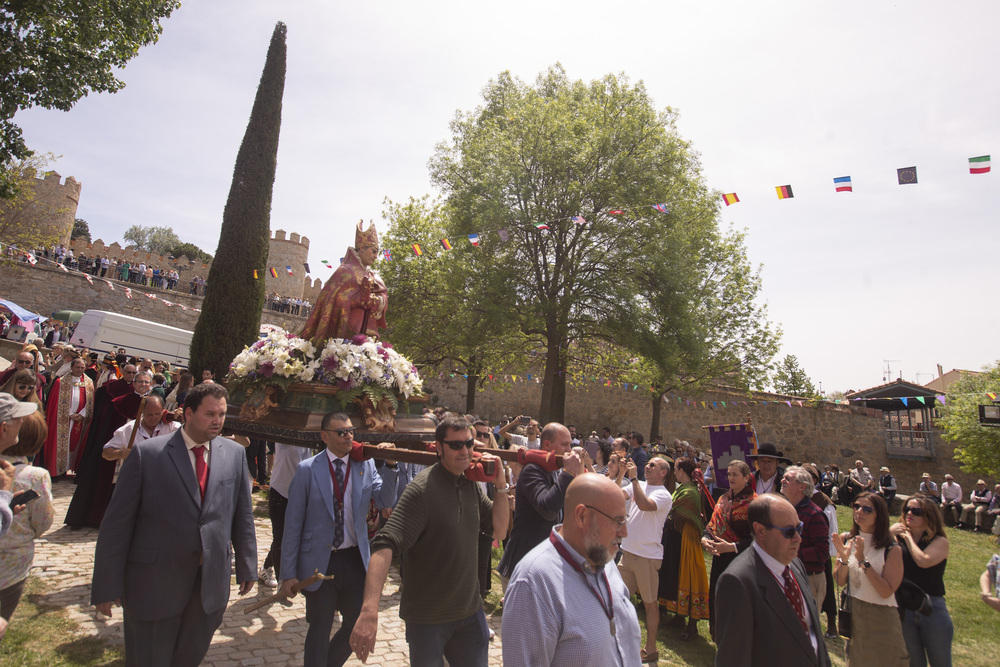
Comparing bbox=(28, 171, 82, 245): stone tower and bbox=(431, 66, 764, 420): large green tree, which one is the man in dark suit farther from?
bbox=(28, 171, 82, 245): stone tower

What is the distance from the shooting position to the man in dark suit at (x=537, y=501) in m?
3.87

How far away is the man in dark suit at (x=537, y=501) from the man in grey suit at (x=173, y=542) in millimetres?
1808

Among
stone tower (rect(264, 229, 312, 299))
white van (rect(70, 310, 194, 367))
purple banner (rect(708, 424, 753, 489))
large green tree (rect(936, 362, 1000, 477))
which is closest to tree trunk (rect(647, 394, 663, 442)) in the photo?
large green tree (rect(936, 362, 1000, 477))

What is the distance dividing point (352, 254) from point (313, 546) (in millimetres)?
3613

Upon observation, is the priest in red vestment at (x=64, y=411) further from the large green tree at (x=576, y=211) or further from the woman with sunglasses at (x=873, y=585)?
the large green tree at (x=576, y=211)

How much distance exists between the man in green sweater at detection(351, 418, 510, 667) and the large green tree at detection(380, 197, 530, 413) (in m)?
13.3

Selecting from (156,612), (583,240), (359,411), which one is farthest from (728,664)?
(583,240)

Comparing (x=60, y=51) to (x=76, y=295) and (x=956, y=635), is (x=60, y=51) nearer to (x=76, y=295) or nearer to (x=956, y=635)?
(x=956, y=635)

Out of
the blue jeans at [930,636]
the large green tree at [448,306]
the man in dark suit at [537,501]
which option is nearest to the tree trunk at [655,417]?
the large green tree at [448,306]

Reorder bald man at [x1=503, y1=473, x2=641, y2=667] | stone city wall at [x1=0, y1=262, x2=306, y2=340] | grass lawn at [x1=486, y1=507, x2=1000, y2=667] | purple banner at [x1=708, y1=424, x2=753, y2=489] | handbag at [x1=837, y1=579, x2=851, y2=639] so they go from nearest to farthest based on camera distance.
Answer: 1. bald man at [x1=503, y1=473, x2=641, y2=667]
2. handbag at [x1=837, y1=579, x2=851, y2=639]
3. grass lawn at [x1=486, y1=507, x2=1000, y2=667]
4. purple banner at [x1=708, y1=424, x2=753, y2=489]
5. stone city wall at [x1=0, y1=262, x2=306, y2=340]

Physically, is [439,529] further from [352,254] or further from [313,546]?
[352,254]

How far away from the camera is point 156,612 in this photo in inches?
115

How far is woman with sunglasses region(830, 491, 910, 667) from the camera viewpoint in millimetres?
4094

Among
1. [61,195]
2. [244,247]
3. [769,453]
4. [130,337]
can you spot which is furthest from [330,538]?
[61,195]
